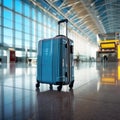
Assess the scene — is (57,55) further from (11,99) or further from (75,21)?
(75,21)

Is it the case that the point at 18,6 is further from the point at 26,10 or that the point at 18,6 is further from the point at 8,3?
the point at 8,3

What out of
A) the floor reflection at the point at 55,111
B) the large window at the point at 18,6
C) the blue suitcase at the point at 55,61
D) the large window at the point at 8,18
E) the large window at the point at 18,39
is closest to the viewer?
the floor reflection at the point at 55,111

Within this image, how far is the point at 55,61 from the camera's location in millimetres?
3168

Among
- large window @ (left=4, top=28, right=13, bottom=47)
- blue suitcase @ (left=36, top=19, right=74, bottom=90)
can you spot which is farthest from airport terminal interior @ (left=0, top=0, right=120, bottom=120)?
large window @ (left=4, top=28, right=13, bottom=47)

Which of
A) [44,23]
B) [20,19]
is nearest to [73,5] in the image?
[44,23]

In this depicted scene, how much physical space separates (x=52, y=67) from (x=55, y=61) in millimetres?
133

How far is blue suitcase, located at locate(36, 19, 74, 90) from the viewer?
314cm

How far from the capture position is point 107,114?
1733 millimetres

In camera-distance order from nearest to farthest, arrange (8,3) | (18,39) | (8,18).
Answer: (8,18) < (8,3) < (18,39)

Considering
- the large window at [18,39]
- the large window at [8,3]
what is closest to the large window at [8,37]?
the large window at [18,39]

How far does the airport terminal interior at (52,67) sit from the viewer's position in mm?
1930

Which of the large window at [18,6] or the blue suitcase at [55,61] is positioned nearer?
the blue suitcase at [55,61]

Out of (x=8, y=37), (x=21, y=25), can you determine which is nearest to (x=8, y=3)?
(x=21, y=25)

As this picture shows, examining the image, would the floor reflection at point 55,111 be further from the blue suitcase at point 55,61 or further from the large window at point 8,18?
the large window at point 8,18
